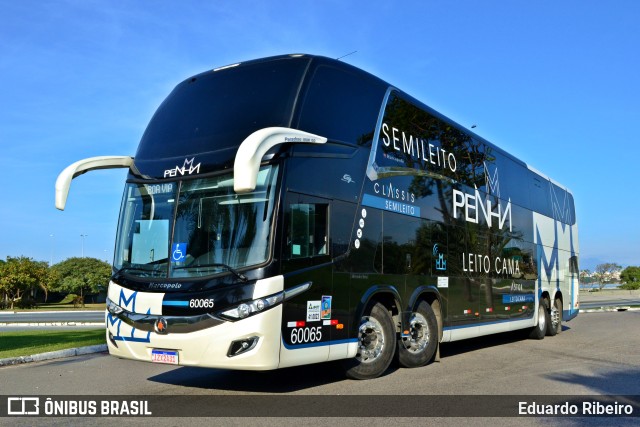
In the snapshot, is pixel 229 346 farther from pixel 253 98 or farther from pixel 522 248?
pixel 522 248

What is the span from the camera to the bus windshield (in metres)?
7.19

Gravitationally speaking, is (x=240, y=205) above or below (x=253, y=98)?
below

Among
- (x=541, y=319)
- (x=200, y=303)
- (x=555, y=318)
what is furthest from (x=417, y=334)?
(x=555, y=318)

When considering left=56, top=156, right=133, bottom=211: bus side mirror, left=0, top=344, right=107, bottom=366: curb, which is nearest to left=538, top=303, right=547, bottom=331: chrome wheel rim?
left=0, top=344, right=107, bottom=366: curb

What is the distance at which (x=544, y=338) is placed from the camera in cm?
1645

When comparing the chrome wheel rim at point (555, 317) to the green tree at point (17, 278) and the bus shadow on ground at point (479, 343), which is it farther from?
the green tree at point (17, 278)

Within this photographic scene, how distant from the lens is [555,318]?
17234 mm

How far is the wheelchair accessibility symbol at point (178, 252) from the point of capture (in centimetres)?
744

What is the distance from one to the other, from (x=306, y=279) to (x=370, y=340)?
1930 mm

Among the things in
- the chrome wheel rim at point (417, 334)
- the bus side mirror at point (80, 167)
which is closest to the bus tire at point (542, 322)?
the chrome wheel rim at point (417, 334)

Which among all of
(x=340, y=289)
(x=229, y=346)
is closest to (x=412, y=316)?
(x=340, y=289)

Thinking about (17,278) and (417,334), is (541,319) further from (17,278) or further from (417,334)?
(17,278)

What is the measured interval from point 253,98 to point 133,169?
204 cm

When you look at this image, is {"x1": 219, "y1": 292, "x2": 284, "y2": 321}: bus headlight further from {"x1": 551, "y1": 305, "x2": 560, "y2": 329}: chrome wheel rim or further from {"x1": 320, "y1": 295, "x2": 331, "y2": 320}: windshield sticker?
{"x1": 551, "y1": 305, "x2": 560, "y2": 329}: chrome wheel rim
